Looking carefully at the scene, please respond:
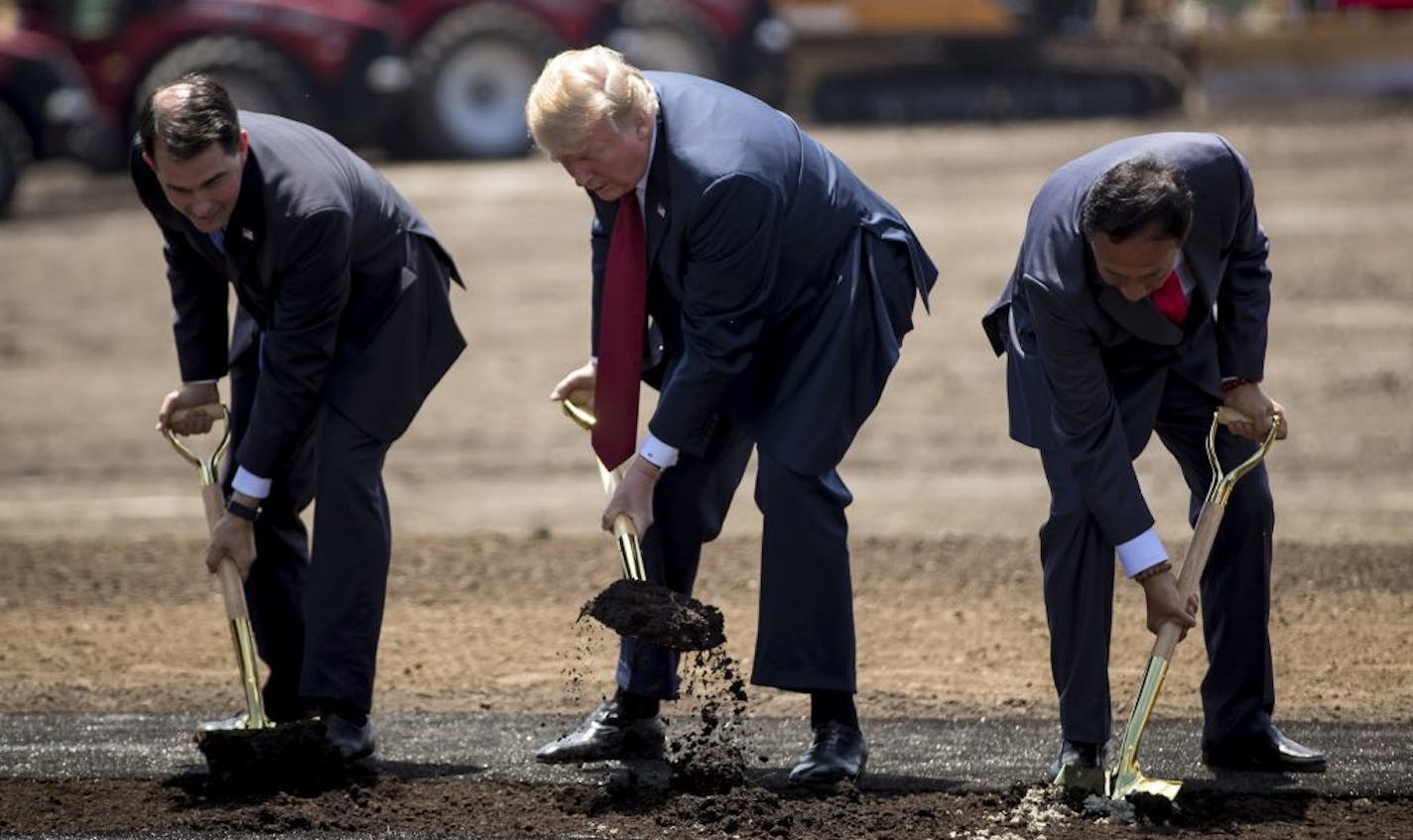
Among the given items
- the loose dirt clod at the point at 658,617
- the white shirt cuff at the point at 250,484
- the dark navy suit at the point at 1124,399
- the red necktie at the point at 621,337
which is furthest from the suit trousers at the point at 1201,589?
the white shirt cuff at the point at 250,484

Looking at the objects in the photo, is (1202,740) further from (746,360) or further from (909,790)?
(746,360)

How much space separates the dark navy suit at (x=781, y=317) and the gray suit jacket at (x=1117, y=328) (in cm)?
40

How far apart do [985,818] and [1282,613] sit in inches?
89.0

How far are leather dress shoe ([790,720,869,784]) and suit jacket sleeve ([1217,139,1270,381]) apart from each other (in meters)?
1.37

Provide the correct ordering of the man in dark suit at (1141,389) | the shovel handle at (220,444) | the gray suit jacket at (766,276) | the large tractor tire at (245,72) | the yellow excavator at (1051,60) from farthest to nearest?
the yellow excavator at (1051,60) → the large tractor tire at (245,72) → the shovel handle at (220,444) → the gray suit jacket at (766,276) → the man in dark suit at (1141,389)

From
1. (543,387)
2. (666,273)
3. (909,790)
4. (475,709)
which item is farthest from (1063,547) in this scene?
(543,387)

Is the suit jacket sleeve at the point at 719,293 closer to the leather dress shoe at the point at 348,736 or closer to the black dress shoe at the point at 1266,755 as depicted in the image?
the leather dress shoe at the point at 348,736

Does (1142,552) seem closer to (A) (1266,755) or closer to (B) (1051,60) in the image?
(A) (1266,755)

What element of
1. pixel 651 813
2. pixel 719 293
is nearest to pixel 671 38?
pixel 719 293

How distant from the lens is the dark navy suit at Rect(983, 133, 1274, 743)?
4.91 metres

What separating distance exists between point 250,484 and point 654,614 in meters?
1.20

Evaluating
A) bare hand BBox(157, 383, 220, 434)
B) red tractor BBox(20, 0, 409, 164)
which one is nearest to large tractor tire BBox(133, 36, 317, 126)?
red tractor BBox(20, 0, 409, 164)

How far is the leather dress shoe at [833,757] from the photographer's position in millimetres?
5312

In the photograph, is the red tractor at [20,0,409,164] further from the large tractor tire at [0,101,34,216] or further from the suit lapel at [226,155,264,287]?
the suit lapel at [226,155,264,287]
